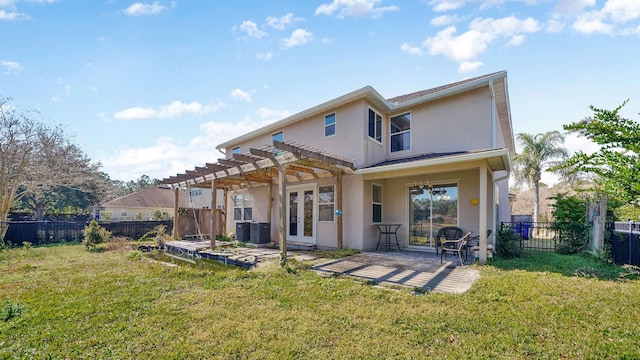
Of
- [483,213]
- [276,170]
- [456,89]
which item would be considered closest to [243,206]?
[276,170]

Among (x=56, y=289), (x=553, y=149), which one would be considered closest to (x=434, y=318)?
(x=56, y=289)

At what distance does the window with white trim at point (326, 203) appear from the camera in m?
9.96

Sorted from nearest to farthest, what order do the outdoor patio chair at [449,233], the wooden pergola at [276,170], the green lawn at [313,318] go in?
the green lawn at [313,318] → the wooden pergola at [276,170] → the outdoor patio chair at [449,233]

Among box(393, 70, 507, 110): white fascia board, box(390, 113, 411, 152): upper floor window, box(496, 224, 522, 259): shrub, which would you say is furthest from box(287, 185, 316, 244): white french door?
box(496, 224, 522, 259): shrub

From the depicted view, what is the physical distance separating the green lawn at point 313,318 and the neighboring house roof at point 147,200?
2453cm

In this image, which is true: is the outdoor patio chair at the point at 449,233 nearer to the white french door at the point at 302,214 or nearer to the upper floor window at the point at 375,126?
the upper floor window at the point at 375,126

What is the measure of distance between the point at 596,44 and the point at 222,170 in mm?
10592

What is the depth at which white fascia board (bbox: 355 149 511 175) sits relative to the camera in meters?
6.67

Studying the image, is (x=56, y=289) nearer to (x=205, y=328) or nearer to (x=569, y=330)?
(x=205, y=328)

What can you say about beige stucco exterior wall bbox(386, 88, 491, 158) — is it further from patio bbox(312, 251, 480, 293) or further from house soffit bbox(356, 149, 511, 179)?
patio bbox(312, 251, 480, 293)

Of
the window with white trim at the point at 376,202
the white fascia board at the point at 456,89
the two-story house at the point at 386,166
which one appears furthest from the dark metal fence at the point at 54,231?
the white fascia board at the point at 456,89

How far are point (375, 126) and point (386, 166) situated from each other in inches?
85.9

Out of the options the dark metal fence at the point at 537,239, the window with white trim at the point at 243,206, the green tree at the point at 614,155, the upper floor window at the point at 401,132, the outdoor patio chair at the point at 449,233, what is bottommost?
the dark metal fence at the point at 537,239

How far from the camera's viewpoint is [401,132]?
1030cm
